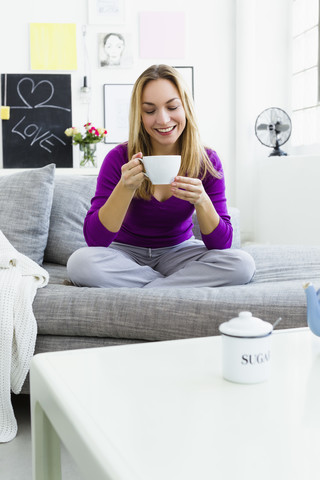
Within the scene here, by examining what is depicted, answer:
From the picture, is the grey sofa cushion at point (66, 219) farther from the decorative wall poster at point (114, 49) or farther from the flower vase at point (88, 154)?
the decorative wall poster at point (114, 49)

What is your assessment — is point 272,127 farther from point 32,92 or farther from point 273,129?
point 32,92

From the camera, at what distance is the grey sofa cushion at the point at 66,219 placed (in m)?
2.41

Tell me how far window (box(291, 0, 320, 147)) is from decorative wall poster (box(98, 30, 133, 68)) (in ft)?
3.71

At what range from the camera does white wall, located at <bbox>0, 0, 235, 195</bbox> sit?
4.15 m

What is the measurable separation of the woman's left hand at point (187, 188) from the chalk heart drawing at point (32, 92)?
8.55ft

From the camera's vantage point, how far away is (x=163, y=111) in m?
1.97

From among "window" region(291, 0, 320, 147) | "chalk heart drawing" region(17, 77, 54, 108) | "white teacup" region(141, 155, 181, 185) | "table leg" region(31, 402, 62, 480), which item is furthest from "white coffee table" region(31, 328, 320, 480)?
"chalk heart drawing" region(17, 77, 54, 108)

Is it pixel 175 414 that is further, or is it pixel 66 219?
pixel 66 219

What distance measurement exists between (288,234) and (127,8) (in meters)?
1.85

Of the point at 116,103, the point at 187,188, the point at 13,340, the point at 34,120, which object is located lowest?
the point at 13,340

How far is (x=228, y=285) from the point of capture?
2002 millimetres

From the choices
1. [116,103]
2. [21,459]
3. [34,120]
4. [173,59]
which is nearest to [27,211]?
[21,459]

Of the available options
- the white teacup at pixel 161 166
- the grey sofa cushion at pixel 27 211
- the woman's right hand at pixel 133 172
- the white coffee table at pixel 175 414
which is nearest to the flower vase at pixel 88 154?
the grey sofa cushion at pixel 27 211

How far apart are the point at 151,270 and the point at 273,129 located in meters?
2.33
